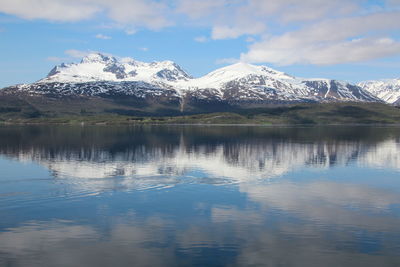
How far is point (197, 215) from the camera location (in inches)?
1510

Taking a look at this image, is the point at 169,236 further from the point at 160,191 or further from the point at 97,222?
the point at 160,191

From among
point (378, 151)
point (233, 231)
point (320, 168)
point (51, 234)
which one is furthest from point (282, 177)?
point (378, 151)

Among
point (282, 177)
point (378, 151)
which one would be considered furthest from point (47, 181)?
point (378, 151)

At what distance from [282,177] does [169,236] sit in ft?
103

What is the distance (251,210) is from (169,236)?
1093 cm

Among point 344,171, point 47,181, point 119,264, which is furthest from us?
point 344,171

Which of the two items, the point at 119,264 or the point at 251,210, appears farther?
the point at 251,210

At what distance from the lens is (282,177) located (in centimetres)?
6009

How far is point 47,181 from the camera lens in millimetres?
54500

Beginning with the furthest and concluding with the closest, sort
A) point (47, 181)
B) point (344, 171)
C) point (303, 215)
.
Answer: point (344, 171)
point (47, 181)
point (303, 215)

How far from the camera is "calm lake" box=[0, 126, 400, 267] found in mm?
28625

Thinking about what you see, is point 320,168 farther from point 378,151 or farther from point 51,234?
point 51,234

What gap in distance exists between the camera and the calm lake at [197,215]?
28.6 m

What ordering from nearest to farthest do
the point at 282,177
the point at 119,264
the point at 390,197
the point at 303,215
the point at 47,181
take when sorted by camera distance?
the point at 119,264 → the point at 303,215 → the point at 390,197 → the point at 47,181 → the point at 282,177
